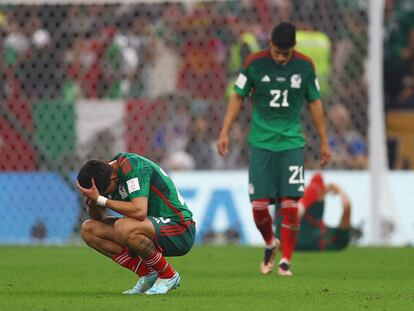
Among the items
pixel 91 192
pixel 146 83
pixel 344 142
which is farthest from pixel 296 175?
pixel 146 83

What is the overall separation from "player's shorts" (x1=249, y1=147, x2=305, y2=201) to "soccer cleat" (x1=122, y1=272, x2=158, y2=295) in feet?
8.82

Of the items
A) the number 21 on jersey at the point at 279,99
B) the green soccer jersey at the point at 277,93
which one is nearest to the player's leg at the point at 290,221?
the green soccer jersey at the point at 277,93

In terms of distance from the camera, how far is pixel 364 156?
16.5 m

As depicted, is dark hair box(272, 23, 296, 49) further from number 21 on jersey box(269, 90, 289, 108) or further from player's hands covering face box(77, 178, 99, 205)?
player's hands covering face box(77, 178, 99, 205)

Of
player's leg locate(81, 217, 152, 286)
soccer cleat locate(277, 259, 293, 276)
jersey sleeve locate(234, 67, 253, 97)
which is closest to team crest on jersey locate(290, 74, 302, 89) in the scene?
jersey sleeve locate(234, 67, 253, 97)

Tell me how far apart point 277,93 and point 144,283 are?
10.1ft

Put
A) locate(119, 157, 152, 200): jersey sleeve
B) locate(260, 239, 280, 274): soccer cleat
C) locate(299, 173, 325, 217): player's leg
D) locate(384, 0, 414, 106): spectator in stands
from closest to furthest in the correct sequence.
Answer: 1. locate(119, 157, 152, 200): jersey sleeve
2. locate(260, 239, 280, 274): soccer cleat
3. locate(299, 173, 325, 217): player's leg
4. locate(384, 0, 414, 106): spectator in stands

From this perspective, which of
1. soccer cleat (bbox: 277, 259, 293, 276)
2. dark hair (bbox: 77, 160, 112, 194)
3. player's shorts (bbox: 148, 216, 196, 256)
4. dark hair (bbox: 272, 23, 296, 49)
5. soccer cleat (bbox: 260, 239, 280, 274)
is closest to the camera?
dark hair (bbox: 77, 160, 112, 194)

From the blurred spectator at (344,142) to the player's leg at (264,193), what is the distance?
17.1ft

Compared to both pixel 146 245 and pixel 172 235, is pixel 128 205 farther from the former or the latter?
pixel 172 235

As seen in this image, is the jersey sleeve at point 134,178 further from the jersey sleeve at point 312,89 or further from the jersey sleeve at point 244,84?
the jersey sleeve at point 312,89

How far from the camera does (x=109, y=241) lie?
854cm

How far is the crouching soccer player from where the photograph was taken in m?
8.12

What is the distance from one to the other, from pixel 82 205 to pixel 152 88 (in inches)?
75.6
